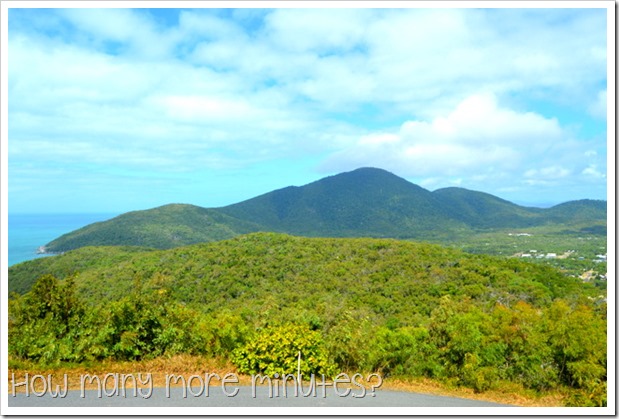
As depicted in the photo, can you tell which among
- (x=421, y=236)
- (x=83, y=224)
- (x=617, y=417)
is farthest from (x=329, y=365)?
(x=421, y=236)

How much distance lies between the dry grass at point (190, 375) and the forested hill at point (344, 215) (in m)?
75.7

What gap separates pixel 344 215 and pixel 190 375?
13859 centimetres

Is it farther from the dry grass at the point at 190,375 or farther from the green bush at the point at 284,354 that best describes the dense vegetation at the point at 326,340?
the dry grass at the point at 190,375

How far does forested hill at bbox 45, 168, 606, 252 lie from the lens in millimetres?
85250

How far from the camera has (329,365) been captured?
214 inches

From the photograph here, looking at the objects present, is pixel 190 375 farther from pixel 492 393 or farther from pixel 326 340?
pixel 492 393

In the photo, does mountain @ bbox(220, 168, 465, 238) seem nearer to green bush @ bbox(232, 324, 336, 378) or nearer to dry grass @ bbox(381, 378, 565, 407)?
dry grass @ bbox(381, 378, 565, 407)

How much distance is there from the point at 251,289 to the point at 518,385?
22248 mm

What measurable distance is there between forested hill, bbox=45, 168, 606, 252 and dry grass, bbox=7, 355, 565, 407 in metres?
75.7

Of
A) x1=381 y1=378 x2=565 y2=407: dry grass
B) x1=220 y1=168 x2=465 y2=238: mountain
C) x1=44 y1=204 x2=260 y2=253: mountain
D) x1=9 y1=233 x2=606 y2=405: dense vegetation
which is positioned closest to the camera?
x1=381 y1=378 x2=565 y2=407: dry grass

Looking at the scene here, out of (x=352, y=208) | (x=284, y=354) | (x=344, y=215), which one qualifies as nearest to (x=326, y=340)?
(x=284, y=354)

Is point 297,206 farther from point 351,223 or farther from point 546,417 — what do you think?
point 546,417

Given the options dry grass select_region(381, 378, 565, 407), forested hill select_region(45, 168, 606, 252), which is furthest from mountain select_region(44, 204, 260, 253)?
dry grass select_region(381, 378, 565, 407)

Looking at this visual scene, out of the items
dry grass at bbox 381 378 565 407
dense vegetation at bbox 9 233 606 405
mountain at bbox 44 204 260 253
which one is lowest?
dry grass at bbox 381 378 565 407
